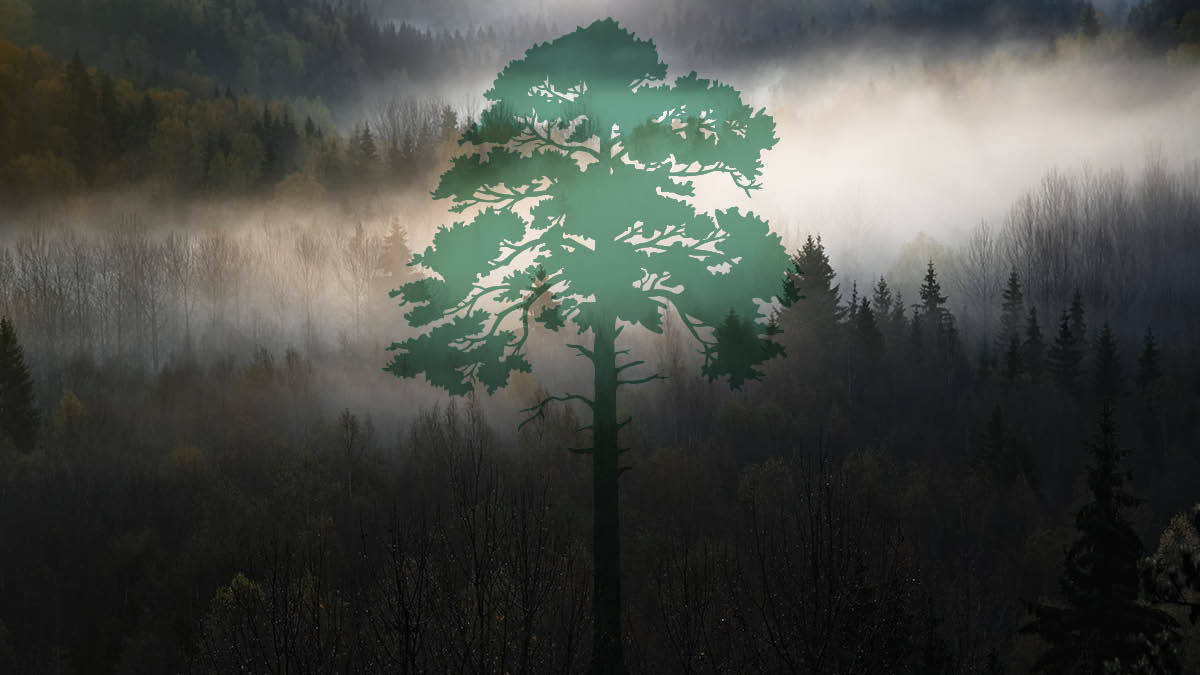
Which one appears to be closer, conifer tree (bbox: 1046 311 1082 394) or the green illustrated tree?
the green illustrated tree

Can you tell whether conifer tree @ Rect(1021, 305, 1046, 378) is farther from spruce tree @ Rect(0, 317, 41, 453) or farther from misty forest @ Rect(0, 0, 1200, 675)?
spruce tree @ Rect(0, 317, 41, 453)

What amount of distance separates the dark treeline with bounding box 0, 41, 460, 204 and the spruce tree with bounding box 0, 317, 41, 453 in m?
49.8

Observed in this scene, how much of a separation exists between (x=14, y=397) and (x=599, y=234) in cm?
9353

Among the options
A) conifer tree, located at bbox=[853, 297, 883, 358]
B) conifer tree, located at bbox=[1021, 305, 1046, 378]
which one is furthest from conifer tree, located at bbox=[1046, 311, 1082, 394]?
conifer tree, located at bbox=[853, 297, 883, 358]

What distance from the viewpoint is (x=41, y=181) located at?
14112 centimetres

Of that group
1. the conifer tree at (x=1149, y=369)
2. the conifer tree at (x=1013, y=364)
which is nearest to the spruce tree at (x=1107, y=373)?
the conifer tree at (x=1149, y=369)

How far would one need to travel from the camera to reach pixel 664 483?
7712 cm

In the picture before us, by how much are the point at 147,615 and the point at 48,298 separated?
81743 mm

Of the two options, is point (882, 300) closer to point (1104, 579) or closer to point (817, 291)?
point (817, 291)

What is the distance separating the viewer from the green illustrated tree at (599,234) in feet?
47.3

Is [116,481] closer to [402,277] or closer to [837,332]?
[402,277]

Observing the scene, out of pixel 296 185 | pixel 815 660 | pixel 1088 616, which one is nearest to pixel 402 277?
pixel 296 185

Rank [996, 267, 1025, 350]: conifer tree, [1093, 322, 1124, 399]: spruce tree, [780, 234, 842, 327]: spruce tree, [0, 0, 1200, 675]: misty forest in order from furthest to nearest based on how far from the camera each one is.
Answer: [996, 267, 1025, 350]: conifer tree < [1093, 322, 1124, 399]: spruce tree < [780, 234, 842, 327]: spruce tree < [0, 0, 1200, 675]: misty forest

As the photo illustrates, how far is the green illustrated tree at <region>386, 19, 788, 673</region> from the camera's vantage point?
14.4m
